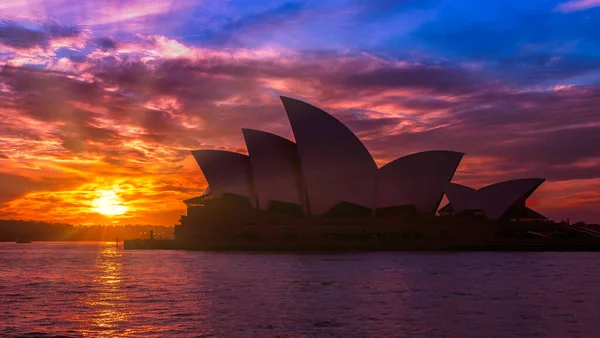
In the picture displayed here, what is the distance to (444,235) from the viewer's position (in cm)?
7094

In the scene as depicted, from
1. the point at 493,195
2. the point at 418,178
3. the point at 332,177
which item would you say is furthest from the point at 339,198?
the point at 493,195

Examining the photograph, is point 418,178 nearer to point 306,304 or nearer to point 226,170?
point 226,170

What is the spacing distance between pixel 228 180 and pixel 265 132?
334 inches

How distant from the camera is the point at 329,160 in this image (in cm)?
6406

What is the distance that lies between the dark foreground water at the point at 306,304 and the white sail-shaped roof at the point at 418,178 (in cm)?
2867

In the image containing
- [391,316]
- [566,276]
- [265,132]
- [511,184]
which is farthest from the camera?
[511,184]

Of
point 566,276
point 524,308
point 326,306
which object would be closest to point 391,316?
point 326,306

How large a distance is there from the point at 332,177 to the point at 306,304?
43.0 m

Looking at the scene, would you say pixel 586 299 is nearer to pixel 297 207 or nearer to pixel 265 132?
pixel 265 132

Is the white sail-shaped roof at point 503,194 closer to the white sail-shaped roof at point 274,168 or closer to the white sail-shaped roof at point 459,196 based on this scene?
the white sail-shaped roof at point 459,196

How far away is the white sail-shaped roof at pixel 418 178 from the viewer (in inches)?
2598

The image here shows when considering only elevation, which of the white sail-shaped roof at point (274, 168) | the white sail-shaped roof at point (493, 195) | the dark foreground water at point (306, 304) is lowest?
the dark foreground water at point (306, 304)

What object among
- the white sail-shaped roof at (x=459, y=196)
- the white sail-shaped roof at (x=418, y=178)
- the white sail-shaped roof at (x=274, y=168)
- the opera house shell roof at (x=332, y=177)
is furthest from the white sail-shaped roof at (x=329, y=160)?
the white sail-shaped roof at (x=459, y=196)

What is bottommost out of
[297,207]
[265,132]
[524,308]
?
[524,308]
